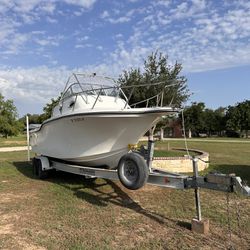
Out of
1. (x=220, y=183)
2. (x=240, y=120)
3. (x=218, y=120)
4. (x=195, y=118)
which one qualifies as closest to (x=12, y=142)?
(x=220, y=183)

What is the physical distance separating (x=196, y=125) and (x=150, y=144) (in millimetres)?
61885

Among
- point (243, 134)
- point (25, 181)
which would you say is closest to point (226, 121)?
point (243, 134)

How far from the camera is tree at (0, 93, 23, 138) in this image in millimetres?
44062

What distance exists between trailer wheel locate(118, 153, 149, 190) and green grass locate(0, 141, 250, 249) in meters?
0.62

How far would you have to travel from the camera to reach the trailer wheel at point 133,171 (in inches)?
250

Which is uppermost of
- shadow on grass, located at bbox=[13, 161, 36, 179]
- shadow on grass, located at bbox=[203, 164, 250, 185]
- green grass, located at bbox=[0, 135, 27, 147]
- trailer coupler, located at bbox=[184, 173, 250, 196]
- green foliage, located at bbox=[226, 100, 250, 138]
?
green foliage, located at bbox=[226, 100, 250, 138]

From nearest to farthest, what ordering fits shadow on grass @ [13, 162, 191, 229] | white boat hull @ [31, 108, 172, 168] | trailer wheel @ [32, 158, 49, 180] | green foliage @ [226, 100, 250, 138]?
shadow on grass @ [13, 162, 191, 229], white boat hull @ [31, 108, 172, 168], trailer wheel @ [32, 158, 49, 180], green foliage @ [226, 100, 250, 138]

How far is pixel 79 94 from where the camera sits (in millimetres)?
9000

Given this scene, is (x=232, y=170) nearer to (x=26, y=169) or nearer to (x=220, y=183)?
(x=220, y=183)

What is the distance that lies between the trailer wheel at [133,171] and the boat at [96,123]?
102 centimetres

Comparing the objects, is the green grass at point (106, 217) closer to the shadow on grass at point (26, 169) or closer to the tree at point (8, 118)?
the shadow on grass at point (26, 169)

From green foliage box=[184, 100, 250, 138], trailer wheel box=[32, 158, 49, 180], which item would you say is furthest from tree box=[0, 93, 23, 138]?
trailer wheel box=[32, 158, 49, 180]

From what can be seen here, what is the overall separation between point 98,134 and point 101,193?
1446 millimetres

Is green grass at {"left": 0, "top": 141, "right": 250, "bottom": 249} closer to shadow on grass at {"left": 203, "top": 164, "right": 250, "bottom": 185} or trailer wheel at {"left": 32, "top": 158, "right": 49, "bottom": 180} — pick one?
trailer wheel at {"left": 32, "top": 158, "right": 49, "bottom": 180}
